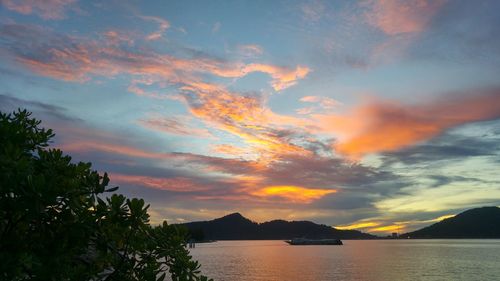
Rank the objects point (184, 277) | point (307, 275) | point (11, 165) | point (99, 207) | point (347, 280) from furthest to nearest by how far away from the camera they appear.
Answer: point (307, 275) < point (347, 280) < point (184, 277) < point (99, 207) < point (11, 165)

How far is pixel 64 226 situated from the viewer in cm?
604

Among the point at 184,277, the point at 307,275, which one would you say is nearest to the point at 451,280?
the point at 307,275

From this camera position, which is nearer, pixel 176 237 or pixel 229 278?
pixel 176 237

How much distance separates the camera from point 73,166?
618cm

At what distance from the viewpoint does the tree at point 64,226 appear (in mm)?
5434

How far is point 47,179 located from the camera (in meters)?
5.81

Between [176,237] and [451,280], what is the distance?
86.4 metres

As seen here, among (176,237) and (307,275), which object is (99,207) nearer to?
(176,237)

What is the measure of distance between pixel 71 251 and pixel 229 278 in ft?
254

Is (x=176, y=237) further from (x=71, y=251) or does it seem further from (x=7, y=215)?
(x=7, y=215)

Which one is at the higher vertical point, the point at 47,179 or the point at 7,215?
the point at 47,179

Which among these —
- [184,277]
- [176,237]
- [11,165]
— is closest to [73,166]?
[11,165]

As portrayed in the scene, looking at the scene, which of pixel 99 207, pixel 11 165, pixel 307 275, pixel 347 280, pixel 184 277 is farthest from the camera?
pixel 307 275

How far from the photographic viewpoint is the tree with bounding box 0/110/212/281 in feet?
17.8
